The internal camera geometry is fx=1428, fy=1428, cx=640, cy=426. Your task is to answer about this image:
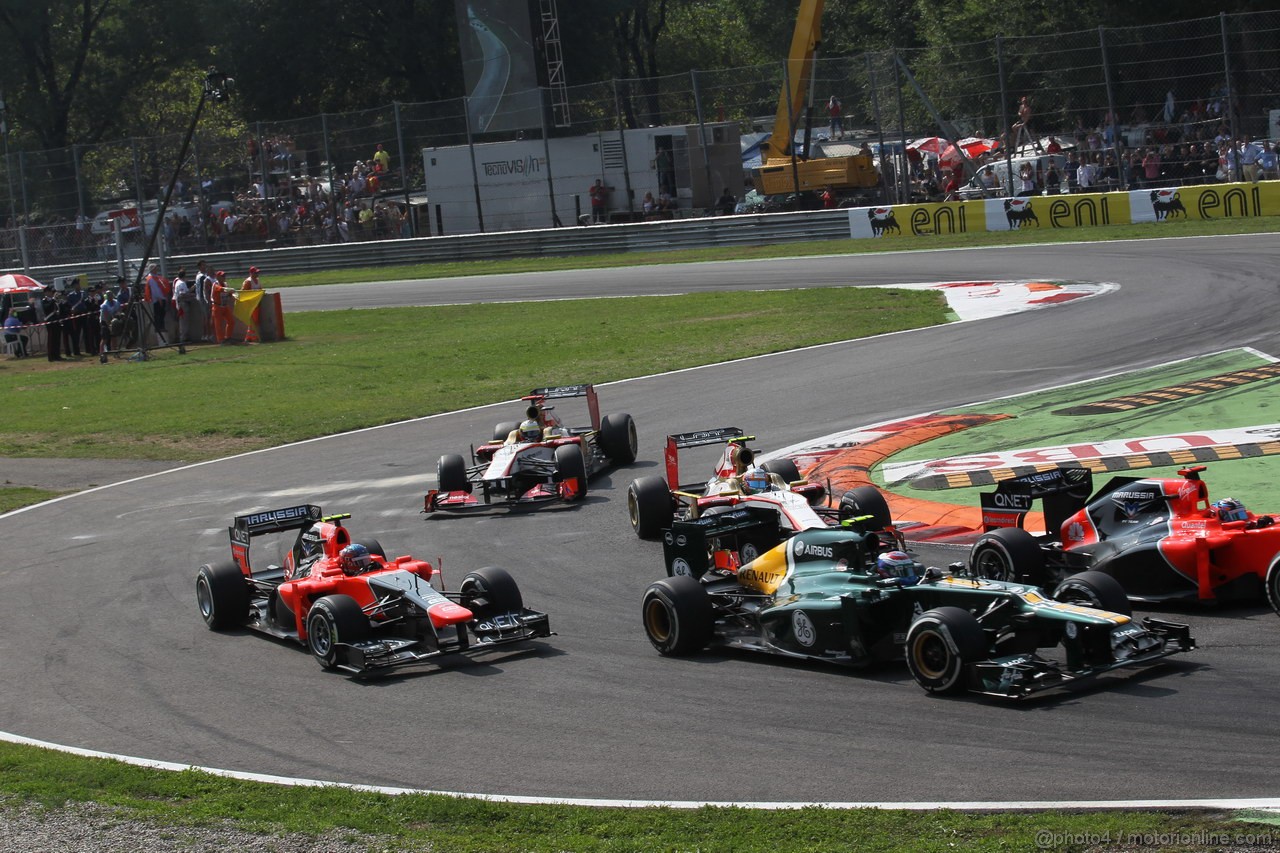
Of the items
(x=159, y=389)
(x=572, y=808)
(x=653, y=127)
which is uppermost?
(x=653, y=127)

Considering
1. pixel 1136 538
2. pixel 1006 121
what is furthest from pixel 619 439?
pixel 1006 121

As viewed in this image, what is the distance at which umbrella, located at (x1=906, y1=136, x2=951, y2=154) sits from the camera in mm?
40750

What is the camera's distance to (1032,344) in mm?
22828

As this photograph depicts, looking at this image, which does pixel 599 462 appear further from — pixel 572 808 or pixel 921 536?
pixel 572 808

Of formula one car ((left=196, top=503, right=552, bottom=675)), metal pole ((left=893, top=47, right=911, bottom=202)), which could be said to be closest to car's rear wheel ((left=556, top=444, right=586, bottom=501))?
formula one car ((left=196, top=503, right=552, bottom=675))

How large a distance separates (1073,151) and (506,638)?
28.0 metres

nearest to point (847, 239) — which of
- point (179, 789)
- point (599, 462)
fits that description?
point (599, 462)

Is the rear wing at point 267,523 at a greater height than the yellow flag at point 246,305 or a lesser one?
lesser

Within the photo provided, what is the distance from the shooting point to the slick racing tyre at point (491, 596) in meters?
11.1

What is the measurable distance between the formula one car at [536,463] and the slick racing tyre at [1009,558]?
6.34 meters

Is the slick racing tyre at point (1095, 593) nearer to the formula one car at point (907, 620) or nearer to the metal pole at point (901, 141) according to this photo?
the formula one car at point (907, 620)

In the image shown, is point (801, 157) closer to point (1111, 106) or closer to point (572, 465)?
point (1111, 106)

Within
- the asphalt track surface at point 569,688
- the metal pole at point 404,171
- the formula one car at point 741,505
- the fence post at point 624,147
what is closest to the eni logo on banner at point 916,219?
the fence post at point 624,147

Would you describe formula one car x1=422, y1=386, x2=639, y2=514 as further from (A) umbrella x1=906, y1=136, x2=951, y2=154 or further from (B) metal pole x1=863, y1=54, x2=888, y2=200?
(A) umbrella x1=906, y1=136, x2=951, y2=154
